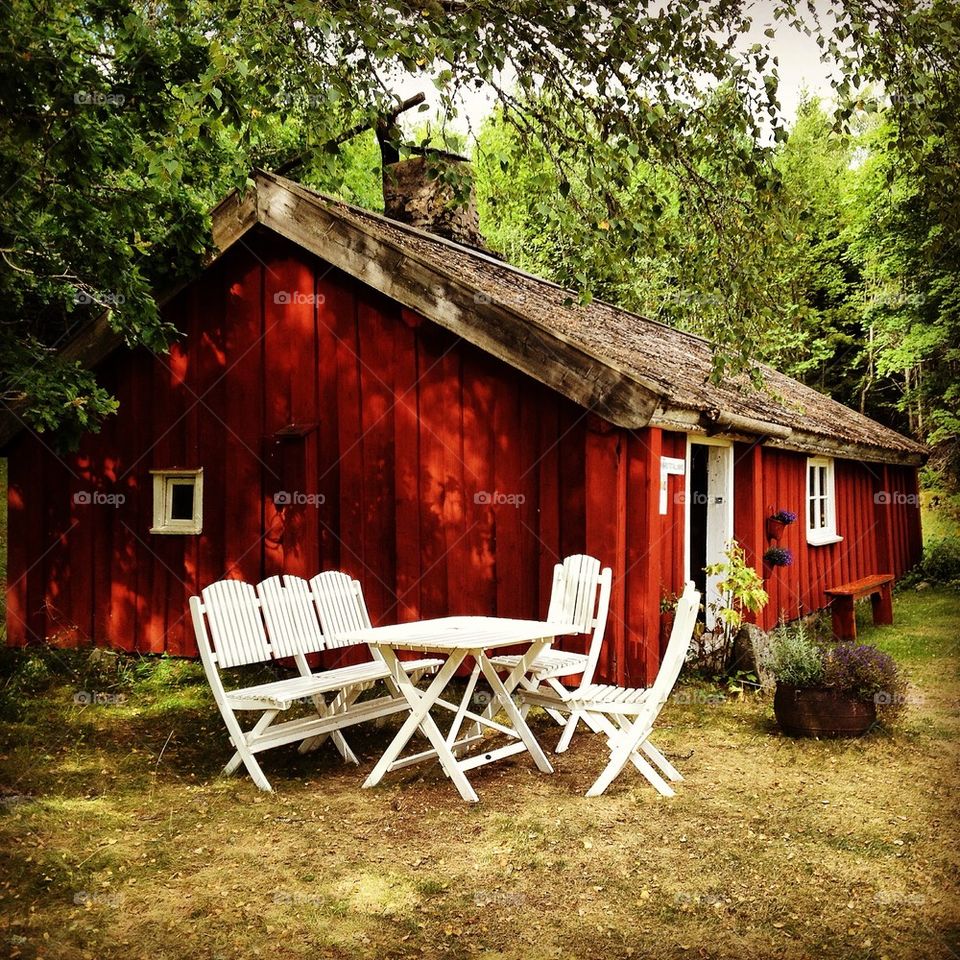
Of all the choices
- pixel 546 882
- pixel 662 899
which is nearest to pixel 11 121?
pixel 546 882

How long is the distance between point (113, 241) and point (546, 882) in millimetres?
6134

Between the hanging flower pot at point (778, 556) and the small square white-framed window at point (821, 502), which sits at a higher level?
the small square white-framed window at point (821, 502)

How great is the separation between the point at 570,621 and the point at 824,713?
1942 mm

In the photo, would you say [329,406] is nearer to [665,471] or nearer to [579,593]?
[665,471]

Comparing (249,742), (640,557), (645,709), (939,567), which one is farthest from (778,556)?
(939,567)

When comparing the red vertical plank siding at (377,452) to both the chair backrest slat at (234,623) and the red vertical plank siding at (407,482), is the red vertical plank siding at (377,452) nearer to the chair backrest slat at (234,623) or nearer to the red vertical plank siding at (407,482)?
the red vertical plank siding at (407,482)

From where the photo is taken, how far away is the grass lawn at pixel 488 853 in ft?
12.1

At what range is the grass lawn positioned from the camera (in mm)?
3676

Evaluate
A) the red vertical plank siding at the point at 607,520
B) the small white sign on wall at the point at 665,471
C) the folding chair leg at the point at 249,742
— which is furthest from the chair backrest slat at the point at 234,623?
the small white sign on wall at the point at 665,471

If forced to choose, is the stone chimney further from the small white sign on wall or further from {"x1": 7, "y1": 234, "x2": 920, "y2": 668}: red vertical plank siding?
the small white sign on wall

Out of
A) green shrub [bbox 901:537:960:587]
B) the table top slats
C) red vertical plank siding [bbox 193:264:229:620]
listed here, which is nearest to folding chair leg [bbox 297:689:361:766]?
the table top slats

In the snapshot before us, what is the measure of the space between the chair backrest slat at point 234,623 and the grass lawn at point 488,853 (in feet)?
2.67

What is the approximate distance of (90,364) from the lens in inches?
374

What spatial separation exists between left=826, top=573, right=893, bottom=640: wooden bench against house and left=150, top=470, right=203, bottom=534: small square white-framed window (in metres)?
7.42
